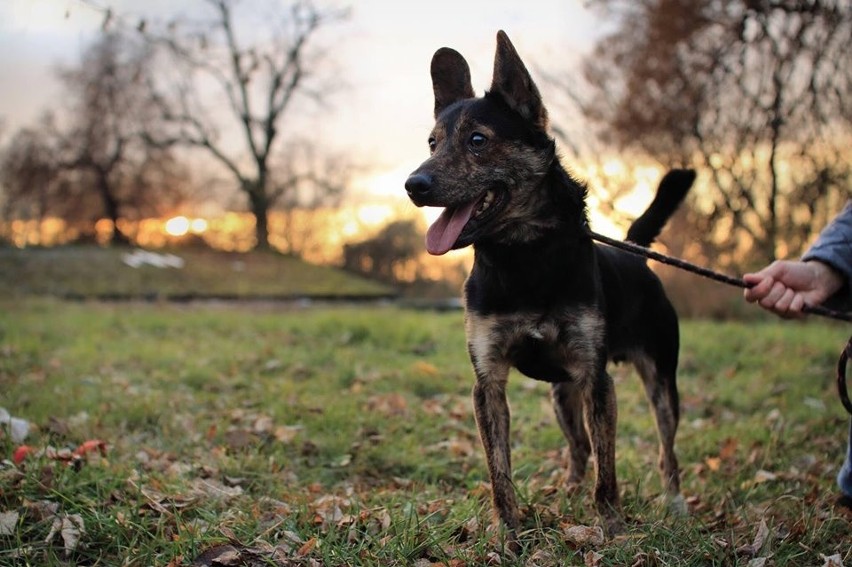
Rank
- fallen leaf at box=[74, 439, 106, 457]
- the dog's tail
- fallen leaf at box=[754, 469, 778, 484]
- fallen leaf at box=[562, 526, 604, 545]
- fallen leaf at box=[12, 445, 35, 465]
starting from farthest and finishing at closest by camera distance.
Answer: fallen leaf at box=[754, 469, 778, 484]
the dog's tail
fallen leaf at box=[74, 439, 106, 457]
fallen leaf at box=[12, 445, 35, 465]
fallen leaf at box=[562, 526, 604, 545]

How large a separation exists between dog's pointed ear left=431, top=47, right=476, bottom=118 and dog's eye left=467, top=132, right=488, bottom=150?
1.77 feet

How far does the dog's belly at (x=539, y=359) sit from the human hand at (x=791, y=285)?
869 mm

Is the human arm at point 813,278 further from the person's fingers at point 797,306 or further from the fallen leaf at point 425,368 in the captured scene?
the fallen leaf at point 425,368

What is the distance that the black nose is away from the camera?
3.27m

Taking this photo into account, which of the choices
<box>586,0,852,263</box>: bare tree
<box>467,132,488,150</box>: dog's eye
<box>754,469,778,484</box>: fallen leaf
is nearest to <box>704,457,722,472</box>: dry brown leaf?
<box>754,469,778,484</box>: fallen leaf

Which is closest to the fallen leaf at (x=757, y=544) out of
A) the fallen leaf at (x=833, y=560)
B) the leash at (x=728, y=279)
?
the fallen leaf at (x=833, y=560)

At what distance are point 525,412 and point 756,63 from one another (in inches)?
290

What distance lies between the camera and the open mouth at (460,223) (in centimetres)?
326

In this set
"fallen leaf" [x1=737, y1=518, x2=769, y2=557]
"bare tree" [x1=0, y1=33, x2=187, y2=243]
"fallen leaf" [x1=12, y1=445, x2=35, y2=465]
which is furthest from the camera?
"bare tree" [x1=0, y1=33, x2=187, y2=243]

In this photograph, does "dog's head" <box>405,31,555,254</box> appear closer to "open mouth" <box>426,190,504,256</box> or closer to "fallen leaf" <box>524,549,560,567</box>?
"open mouth" <box>426,190,504,256</box>

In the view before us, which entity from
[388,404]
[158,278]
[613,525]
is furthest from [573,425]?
[158,278]

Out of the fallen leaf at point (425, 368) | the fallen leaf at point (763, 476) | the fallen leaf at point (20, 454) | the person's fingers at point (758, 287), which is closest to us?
the person's fingers at point (758, 287)

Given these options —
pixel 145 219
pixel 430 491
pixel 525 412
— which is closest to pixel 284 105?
pixel 145 219

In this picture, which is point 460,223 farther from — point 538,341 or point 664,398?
point 664,398
